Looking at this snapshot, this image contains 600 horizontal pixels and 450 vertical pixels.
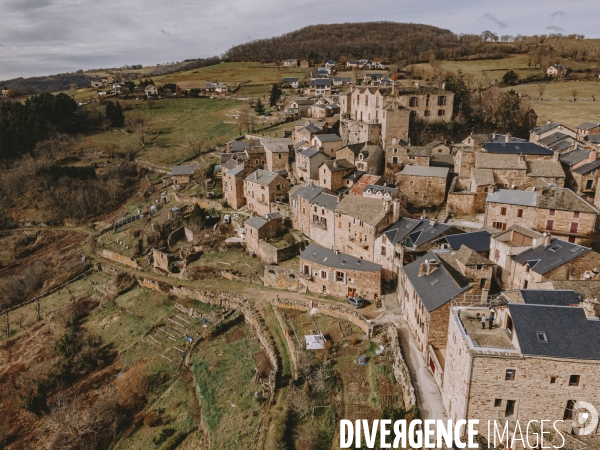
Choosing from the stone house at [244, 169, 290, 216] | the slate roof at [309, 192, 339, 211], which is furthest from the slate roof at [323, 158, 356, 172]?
the stone house at [244, 169, 290, 216]

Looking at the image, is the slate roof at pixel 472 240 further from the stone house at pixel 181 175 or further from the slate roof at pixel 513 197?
the stone house at pixel 181 175

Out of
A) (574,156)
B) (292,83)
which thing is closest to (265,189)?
(574,156)

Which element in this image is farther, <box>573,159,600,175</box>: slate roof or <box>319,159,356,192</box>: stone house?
<box>319,159,356,192</box>: stone house

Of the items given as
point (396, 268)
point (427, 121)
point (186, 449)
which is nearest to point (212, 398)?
point (186, 449)

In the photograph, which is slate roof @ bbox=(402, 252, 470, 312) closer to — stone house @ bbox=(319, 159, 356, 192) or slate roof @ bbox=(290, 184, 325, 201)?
slate roof @ bbox=(290, 184, 325, 201)

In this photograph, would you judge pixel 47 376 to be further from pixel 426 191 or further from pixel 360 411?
pixel 426 191

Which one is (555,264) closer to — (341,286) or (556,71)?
(341,286)
